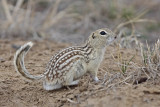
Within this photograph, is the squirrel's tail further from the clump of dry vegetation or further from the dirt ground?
the clump of dry vegetation

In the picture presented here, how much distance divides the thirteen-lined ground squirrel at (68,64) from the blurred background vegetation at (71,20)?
367 cm

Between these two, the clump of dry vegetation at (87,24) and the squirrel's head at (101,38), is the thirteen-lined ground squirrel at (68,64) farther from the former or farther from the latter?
the clump of dry vegetation at (87,24)

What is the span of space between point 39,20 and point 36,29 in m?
1.18

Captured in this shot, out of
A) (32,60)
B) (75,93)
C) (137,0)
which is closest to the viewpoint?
(75,93)

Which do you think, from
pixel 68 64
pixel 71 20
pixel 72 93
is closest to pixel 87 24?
pixel 71 20

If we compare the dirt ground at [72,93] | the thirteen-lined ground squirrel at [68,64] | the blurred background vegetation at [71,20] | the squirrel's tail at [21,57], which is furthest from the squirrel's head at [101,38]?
the blurred background vegetation at [71,20]

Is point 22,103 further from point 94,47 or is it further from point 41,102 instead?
point 94,47

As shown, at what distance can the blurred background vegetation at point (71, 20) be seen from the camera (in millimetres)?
10086

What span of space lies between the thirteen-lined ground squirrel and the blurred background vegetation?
A: 3.67 metres

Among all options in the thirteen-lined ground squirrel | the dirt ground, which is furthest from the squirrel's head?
the dirt ground

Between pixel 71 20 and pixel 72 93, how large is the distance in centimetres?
772

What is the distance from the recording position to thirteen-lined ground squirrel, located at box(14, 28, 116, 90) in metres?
4.98

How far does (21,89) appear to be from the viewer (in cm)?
571

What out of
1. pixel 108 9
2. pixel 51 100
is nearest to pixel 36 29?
pixel 108 9
